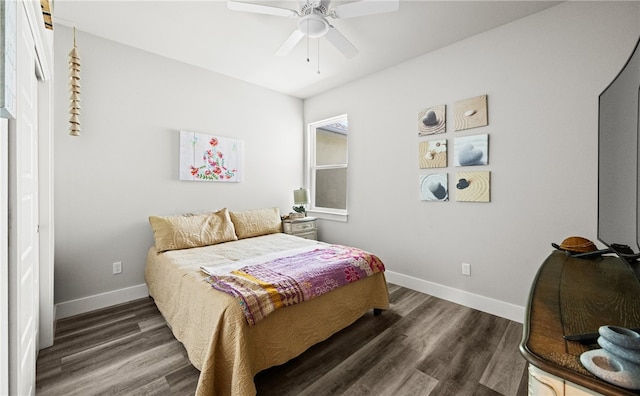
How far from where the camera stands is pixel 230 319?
1486 millimetres

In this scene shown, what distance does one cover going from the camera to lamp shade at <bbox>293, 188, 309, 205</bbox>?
4.08 meters

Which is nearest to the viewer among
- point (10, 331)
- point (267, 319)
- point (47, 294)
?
point (10, 331)

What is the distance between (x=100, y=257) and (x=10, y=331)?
2.04 m

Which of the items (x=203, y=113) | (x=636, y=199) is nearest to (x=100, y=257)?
(x=203, y=113)

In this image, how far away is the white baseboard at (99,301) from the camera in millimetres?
2455

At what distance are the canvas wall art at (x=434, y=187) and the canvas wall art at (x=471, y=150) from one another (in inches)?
8.4

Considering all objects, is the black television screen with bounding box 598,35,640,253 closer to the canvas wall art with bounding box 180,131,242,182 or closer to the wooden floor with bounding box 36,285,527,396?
the wooden floor with bounding box 36,285,527,396

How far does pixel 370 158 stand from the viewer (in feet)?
11.6

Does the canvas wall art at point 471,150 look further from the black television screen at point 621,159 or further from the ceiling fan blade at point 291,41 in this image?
the ceiling fan blade at point 291,41

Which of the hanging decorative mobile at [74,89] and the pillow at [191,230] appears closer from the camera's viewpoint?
the hanging decorative mobile at [74,89]

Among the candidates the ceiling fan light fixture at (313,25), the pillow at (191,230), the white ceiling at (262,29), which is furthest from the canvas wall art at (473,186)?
the pillow at (191,230)

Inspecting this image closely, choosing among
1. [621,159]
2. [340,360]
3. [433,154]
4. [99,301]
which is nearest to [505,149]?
[433,154]

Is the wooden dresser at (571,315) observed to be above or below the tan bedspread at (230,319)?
above

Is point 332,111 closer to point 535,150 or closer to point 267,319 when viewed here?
point 535,150
